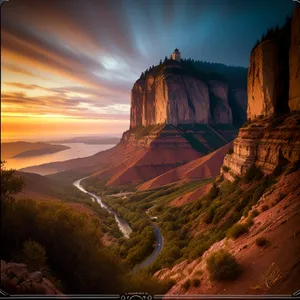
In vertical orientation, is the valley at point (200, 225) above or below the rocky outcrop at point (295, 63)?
below

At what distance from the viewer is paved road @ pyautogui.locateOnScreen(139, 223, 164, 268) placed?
42.6 feet

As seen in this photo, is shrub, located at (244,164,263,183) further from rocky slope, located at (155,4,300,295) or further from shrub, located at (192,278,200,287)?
shrub, located at (192,278,200,287)

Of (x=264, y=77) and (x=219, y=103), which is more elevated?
(x=219, y=103)

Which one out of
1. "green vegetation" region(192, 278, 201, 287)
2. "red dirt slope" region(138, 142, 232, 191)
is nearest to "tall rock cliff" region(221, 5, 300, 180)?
"green vegetation" region(192, 278, 201, 287)

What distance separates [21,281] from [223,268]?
4.36m

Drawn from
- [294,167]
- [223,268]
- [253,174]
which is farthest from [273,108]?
[223,268]

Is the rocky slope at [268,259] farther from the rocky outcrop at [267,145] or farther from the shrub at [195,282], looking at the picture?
the rocky outcrop at [267,145]

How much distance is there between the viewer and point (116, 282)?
4738mm

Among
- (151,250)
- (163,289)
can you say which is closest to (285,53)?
(163,289)

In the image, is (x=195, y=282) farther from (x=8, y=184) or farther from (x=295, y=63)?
(x=295, y=63)

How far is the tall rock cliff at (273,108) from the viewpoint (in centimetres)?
1067

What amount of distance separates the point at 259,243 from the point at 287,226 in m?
0.92

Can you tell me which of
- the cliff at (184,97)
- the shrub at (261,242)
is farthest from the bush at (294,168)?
the cliff at (184,97)

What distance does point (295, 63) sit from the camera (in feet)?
34.3
